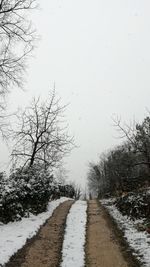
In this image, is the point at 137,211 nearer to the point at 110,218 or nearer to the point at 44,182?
the point at 110,218

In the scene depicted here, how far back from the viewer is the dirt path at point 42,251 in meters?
9.68

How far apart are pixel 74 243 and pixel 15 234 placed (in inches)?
92.9

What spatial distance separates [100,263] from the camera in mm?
9656

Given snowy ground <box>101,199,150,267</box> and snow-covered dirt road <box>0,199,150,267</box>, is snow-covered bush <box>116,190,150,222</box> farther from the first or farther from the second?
snow-covered dirt road <box>0,199,150,267</box>

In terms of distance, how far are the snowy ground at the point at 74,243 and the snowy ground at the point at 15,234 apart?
4.53 feet

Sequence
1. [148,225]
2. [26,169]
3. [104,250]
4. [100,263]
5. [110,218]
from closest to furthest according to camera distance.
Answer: [100,263] < [104,250] < [148,225] < [110,218] < [26,169]

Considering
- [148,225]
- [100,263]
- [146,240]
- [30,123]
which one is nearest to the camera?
[100,263]

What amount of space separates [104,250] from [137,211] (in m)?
6.39

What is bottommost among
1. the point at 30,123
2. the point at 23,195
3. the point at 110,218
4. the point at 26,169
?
the point at 110,218

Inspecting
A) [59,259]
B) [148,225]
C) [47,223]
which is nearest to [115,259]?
[59,259]

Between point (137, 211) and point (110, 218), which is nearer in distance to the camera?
point (137, 211)

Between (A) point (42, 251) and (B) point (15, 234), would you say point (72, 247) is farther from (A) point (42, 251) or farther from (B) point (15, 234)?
(B) point (15, 234)

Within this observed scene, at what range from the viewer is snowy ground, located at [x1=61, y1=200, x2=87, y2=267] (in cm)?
987

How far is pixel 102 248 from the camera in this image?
1150 cm
